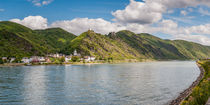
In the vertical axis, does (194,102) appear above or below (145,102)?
above

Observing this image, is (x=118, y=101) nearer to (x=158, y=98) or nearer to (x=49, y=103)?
(x=158, y=98)

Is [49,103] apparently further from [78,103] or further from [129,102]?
[129,102]

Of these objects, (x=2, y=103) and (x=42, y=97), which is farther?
Result: (x=42, y=97)

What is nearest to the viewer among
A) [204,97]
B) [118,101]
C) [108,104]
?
[204,97]

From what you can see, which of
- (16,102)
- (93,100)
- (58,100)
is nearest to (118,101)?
(93,100)

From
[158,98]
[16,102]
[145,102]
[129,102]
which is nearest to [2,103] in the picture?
[16,102]

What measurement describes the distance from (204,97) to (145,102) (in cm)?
1288

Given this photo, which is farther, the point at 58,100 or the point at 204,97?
the point at 58,100

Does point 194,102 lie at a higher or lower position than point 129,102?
higher

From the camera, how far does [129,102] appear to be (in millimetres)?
38938

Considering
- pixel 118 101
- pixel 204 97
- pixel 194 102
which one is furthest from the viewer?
pixel 118 101

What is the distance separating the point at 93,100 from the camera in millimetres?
40781

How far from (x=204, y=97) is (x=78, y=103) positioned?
75.1 ft

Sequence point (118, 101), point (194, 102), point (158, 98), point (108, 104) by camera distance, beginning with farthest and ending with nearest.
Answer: point (158, 98) → point (118, 101) → point (108, 104) → point (194, 102)
